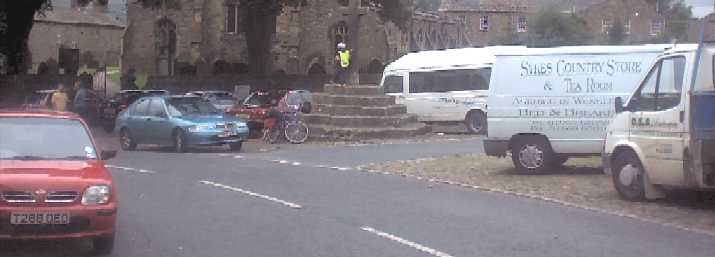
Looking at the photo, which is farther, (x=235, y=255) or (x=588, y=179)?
(x=588, y=179)

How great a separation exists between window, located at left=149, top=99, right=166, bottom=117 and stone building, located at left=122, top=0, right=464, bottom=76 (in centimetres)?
3863

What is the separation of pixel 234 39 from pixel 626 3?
35051 mm

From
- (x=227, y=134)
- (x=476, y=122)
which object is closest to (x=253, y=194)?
(x=227, y=134)

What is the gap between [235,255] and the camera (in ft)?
27.8

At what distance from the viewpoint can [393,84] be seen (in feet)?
100.0

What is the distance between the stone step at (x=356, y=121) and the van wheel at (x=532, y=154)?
1065cm

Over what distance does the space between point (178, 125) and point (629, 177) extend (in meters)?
13.1

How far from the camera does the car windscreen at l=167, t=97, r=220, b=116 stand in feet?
75.8

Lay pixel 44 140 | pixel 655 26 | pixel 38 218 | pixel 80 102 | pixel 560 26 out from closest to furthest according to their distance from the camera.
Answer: pixel 38 218 < pixel 44 140 < pixel 80 102 < pixel 560 26 < pixel 655 26

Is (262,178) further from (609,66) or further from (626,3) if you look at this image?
(626,3)

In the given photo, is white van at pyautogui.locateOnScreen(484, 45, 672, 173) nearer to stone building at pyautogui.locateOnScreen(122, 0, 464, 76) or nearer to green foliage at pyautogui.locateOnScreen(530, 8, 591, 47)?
stone building at pyautogui.locateOnScreen(122, 0, 464, 76)

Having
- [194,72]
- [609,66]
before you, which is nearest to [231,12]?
[194,72]

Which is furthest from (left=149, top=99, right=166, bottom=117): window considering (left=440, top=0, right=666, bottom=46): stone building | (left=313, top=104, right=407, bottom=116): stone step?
(left=440, top=0, right=666, bottom=46): stone building

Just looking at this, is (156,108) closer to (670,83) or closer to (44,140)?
(44,140)
